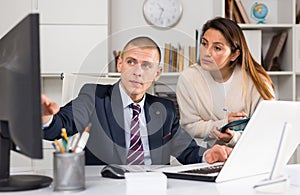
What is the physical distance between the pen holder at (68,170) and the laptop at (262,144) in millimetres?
307

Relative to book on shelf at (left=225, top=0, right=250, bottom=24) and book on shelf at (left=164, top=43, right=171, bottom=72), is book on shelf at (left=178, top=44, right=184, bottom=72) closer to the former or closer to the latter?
book on shelf at (left=164, top=43, right=171, bottom=72)

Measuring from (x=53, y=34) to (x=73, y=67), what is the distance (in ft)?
0.85

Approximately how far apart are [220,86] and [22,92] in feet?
2.83

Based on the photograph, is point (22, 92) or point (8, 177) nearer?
point (22, 92)

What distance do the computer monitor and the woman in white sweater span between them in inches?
22.6

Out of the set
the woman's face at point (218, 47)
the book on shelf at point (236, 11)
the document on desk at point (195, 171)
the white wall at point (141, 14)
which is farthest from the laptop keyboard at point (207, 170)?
the book on shelf at point (236, 11)

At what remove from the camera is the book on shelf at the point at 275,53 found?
3918 millimetres

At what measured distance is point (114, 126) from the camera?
5.49ft

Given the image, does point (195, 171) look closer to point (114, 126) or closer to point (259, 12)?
point (114, 126)

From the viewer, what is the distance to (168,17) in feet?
13.1

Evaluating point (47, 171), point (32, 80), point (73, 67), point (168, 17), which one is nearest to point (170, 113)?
point (47, 171)

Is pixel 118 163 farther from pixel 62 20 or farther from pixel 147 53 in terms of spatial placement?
pixel 62 20

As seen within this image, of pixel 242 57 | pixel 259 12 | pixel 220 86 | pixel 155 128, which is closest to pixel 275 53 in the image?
pixel 259 12

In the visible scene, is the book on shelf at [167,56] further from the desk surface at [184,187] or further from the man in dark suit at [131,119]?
the desk surface at [184,187]
